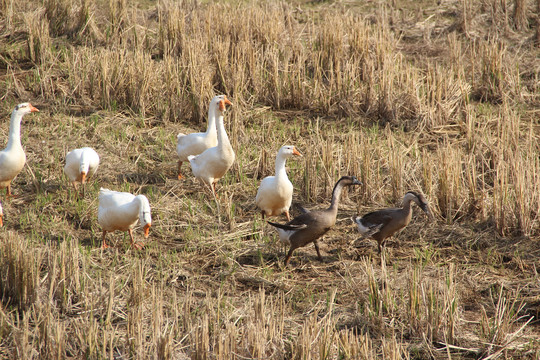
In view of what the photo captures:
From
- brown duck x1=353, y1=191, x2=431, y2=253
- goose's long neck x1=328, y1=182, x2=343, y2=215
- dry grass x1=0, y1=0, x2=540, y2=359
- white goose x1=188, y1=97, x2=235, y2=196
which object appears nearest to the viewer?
dry grass x1=0, y1=0, x2=540, y2=359

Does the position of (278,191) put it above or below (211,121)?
below

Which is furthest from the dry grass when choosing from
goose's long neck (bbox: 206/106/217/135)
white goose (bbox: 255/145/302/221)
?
goose's long neck (bbox: 206/106/217/135)

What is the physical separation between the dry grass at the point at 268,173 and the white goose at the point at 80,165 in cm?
26

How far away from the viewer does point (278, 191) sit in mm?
6844

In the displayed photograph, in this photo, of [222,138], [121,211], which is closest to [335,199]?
[222,138]

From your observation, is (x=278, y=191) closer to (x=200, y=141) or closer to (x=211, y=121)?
(x=200, y=141)

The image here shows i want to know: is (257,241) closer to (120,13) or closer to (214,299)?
(214,299)

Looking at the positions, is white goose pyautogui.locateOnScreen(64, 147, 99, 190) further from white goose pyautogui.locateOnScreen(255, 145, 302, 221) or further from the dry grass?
white goose pyautogui.locateOnScreen(255, 145, 302, 221)

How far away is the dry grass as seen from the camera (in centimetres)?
491

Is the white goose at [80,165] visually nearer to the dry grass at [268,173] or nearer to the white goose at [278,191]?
the dry grass at [268,173]

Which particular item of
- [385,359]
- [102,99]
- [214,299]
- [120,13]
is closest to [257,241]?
[214,299]

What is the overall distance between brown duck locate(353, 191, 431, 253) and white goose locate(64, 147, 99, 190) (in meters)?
3.06

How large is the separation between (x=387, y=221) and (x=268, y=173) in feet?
7.74

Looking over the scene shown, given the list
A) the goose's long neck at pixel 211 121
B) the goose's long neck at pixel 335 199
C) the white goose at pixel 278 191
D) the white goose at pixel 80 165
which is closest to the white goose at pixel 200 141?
the goose's long neck at pixel 211 121
